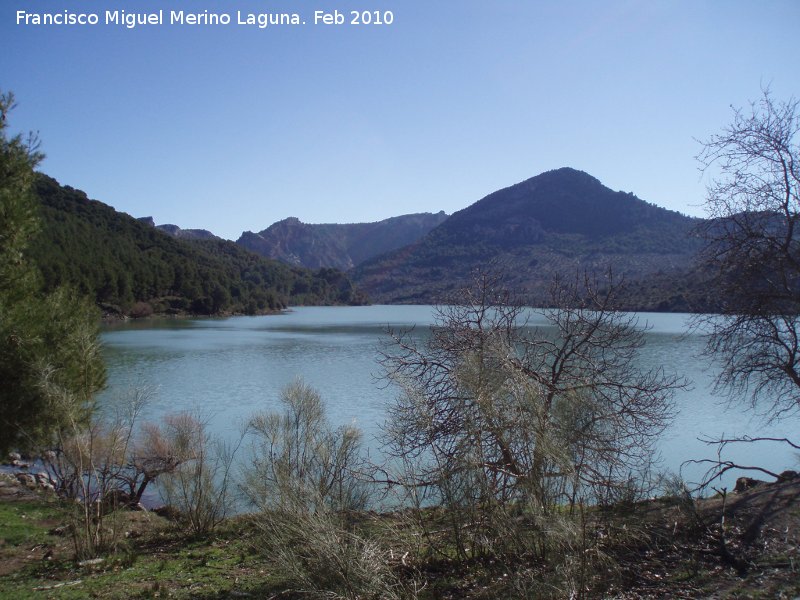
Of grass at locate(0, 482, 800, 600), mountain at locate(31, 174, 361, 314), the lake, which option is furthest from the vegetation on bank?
mountain at locate(31, 174, 361, 314)

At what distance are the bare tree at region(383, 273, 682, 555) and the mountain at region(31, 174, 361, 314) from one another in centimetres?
6229

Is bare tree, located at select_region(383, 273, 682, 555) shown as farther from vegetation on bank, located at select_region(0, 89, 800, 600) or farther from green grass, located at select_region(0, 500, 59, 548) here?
green grass, located at select_region(0, 500, 59, 548)

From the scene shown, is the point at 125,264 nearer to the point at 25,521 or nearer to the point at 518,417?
the point at 25,521

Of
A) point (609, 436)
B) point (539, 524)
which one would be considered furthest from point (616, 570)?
point (609, 436)

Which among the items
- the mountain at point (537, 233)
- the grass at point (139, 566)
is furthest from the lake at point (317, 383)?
the mountain at point (537, 233)

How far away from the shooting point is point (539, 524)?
548 cm

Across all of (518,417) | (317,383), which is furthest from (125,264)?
(518,417)

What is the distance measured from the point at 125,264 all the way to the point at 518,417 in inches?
3709

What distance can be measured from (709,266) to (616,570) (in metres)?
5.78

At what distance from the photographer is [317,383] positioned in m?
26.9

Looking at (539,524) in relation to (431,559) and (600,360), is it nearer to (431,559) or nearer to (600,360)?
(431,559)

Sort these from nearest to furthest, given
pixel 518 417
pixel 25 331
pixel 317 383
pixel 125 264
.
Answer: pixel 518 417, pixel 25 331, pixel 317 383, pixel 125 264

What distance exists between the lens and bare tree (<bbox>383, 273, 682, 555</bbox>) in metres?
6.14

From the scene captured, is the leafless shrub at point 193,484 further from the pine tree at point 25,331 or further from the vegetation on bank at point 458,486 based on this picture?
the pine tree at point 25,331
